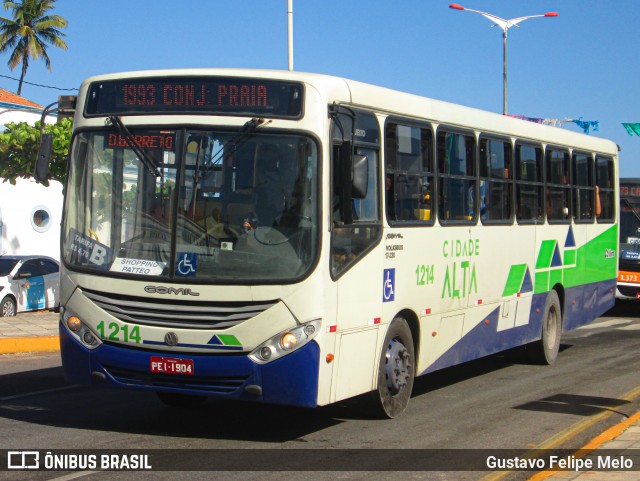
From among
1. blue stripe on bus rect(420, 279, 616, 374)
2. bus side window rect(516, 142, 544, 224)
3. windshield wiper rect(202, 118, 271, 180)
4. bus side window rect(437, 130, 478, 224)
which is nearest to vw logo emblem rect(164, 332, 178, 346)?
windshield wiper rect(202, 118, 271, 180)

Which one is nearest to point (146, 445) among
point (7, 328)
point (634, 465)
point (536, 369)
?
point (634, 465)

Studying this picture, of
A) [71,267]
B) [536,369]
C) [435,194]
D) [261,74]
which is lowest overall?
[536,369]

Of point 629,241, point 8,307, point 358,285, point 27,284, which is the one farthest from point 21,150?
point 358,285

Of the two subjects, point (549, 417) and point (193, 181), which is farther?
point (549, 417)

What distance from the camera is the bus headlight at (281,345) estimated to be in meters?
8.12

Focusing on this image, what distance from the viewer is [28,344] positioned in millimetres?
15539

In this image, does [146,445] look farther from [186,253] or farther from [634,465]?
[634,465]

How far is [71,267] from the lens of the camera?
8.83m

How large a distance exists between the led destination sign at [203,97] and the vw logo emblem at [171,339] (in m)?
1.82

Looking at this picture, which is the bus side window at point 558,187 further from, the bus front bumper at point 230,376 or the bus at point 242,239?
the bus front bumper at point 230,376

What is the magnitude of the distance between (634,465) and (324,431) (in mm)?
2734

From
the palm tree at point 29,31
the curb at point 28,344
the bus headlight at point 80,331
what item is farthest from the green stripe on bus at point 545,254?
the palm tree at point 29,31

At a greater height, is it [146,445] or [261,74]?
[261,74]

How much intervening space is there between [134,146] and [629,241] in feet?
58.2
